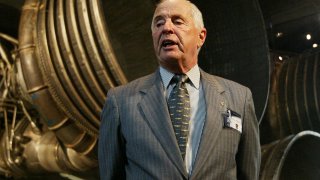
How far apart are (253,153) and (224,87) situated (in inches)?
7.5

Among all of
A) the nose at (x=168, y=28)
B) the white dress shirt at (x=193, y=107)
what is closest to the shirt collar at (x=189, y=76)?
the white dress shirt at (x=193, y=107)

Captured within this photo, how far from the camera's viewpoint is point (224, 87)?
1057mm

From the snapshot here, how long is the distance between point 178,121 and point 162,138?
68mm

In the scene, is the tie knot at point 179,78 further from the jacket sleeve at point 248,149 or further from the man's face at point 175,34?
the jacket sleeve at point 248,149

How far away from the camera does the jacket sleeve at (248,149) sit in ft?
3.31

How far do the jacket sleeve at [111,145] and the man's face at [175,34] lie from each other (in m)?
0.18

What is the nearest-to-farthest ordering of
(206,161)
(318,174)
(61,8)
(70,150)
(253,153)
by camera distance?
(206,161) → (253,153) → (61,8) → (318,174) → (70,150)

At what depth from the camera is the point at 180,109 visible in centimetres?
97

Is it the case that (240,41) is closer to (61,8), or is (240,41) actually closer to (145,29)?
(145,29)

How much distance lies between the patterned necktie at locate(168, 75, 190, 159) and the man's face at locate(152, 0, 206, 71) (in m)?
0.05

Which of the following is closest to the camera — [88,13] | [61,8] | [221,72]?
[88,13]

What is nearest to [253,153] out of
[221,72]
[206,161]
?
[206,161]

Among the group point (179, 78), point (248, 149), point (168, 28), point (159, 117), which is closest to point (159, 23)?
point (168, 28)

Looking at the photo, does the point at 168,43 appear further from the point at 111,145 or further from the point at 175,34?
the point at 111,145
